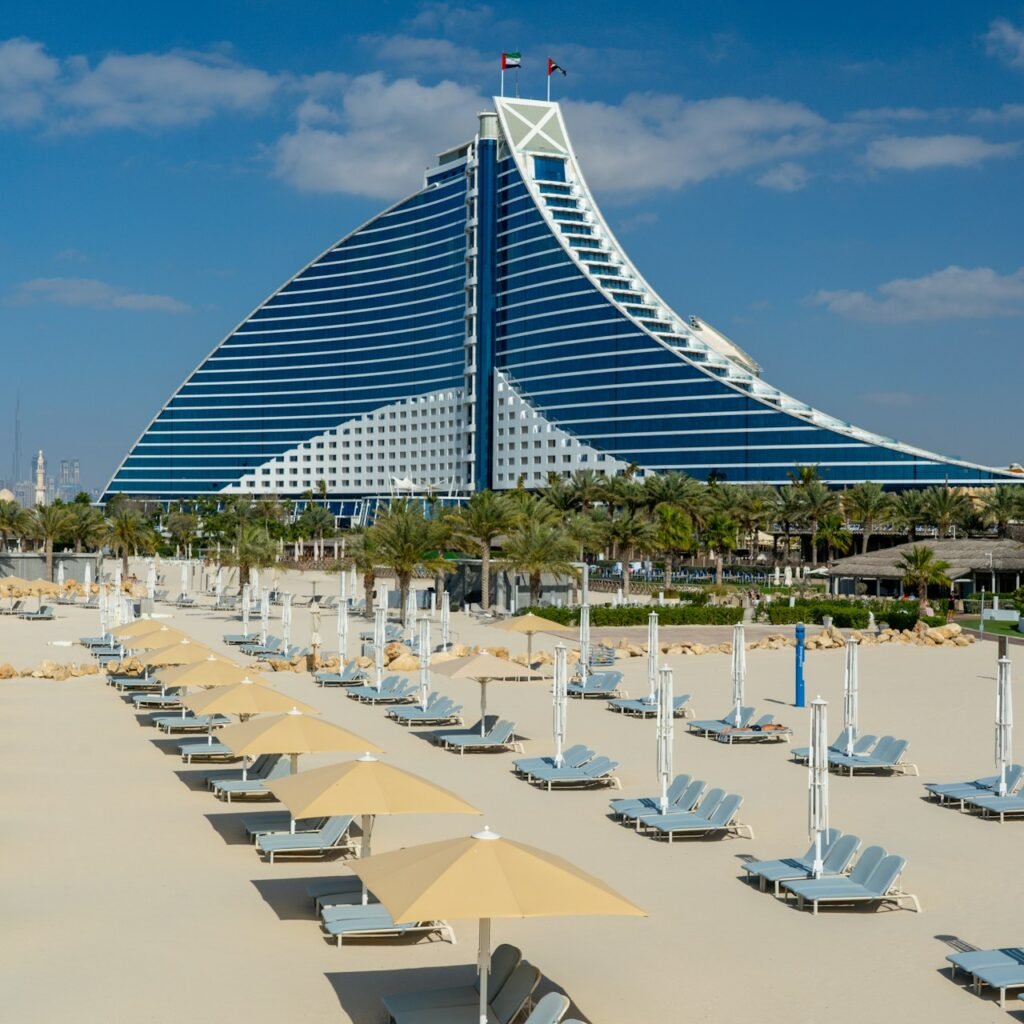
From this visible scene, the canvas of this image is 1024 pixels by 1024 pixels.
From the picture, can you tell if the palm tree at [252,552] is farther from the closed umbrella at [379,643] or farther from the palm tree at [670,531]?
the closed umbrella at [379,643]

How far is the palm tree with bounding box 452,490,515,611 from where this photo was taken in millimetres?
48219

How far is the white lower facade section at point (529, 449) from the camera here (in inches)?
4500

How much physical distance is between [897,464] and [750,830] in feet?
292

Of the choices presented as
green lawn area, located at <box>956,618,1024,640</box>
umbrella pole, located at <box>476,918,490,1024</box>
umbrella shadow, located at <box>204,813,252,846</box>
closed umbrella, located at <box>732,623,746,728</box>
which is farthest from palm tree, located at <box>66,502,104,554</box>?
umbrella pole, located at <box>476,918,490,1024</box>

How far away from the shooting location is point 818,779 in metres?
13.4

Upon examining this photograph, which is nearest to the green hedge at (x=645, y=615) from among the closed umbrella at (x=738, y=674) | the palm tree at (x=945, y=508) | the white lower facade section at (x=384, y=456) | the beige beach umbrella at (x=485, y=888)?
the closed umbrella at (x=738, y=674)

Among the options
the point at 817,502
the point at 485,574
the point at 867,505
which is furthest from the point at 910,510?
the point at 485,574

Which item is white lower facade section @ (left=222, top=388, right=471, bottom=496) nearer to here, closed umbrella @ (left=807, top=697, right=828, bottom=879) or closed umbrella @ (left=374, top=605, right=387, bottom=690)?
closed umbrella @ (left=374, top=605, right=387, bottom=690)

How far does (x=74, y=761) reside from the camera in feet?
62.0

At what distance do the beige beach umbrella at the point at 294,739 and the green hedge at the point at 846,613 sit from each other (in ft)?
107

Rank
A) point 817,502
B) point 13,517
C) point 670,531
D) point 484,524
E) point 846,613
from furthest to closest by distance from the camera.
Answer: point 817,502
point 13,517
point 670,531
point 484,524
point 846,613

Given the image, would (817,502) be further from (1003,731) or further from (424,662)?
(1003,731)

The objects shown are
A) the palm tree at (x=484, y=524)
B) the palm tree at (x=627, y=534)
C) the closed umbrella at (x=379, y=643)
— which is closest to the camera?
the closed umbrella at (x=379, y=643)

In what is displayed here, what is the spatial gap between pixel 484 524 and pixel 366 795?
3689cm
